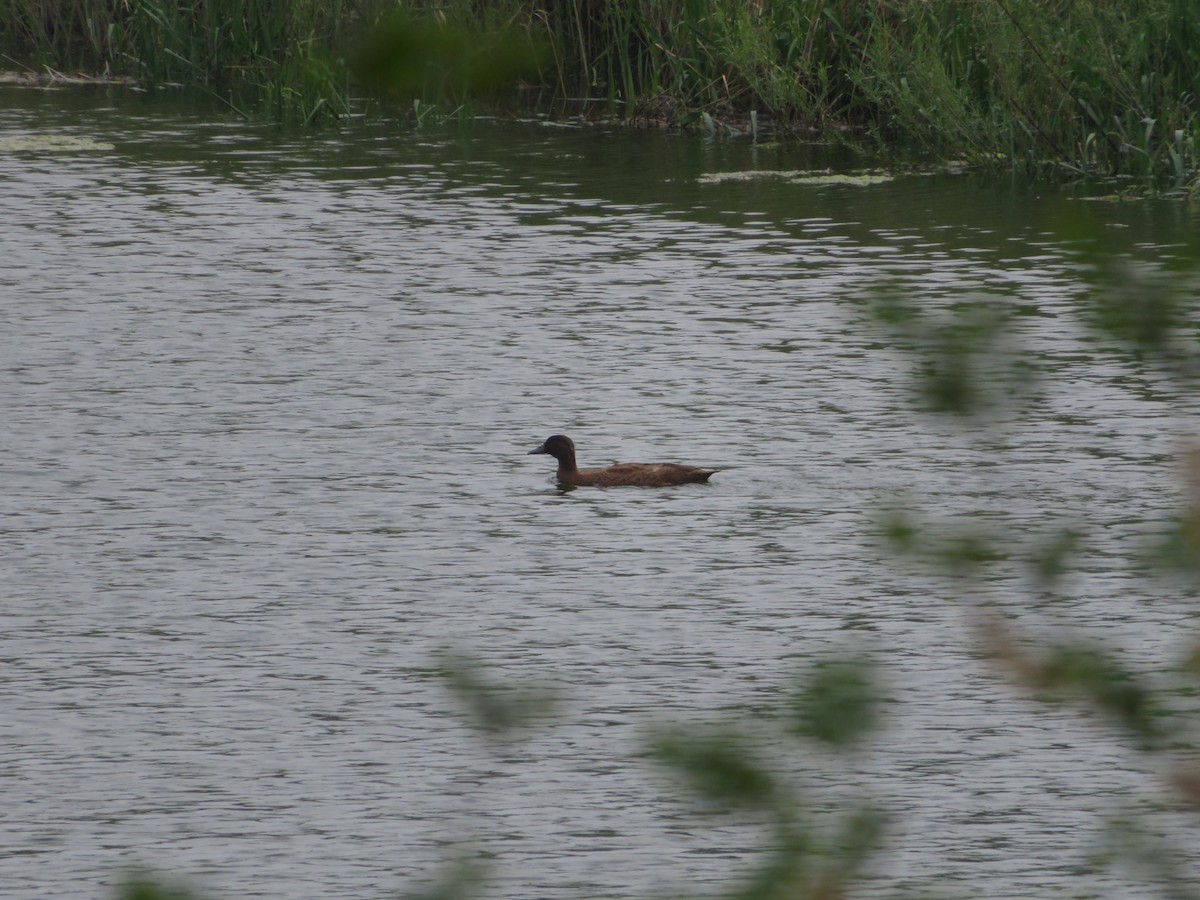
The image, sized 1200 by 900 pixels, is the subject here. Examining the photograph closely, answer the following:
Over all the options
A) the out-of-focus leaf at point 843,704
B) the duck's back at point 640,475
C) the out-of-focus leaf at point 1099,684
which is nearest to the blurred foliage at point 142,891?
the out-of-focus leaf at point 843,704

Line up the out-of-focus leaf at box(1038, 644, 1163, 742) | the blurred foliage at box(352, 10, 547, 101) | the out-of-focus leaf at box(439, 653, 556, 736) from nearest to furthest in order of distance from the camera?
the blurred foliage at box(352, 10, 547, 101) < the out-of-focus leaf at box(439, 653, 556, 736) < the out-of-focus leaf at box(1038, 644, 1163, 742)

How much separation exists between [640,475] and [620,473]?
3.6 inches

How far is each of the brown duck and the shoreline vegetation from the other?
3729 millimetres

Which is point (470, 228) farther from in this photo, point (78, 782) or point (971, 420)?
point (971, 420)

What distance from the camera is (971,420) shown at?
2270 mm

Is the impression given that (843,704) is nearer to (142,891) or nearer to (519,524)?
(142,891)

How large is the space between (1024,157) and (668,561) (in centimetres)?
905

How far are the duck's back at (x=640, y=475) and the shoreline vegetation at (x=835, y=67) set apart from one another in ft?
12.7

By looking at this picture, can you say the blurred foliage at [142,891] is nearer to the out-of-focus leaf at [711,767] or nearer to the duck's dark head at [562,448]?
the out-of-focus leaf at [711,767]

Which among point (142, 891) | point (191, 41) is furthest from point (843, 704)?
point (191, 41)

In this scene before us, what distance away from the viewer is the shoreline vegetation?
15352 mm

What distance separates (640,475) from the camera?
360 inches

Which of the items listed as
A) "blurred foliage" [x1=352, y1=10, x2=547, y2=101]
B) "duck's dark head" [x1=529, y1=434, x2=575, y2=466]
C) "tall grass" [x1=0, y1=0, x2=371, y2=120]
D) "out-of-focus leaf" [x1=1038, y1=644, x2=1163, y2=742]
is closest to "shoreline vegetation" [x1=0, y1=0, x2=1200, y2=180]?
"tall grass" [x1=0, y1=0, x2=371, y2=120]

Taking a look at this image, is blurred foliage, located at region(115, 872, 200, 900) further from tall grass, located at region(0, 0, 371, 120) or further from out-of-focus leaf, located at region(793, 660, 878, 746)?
tall grass, located at region(0, 0, 371, 120)
